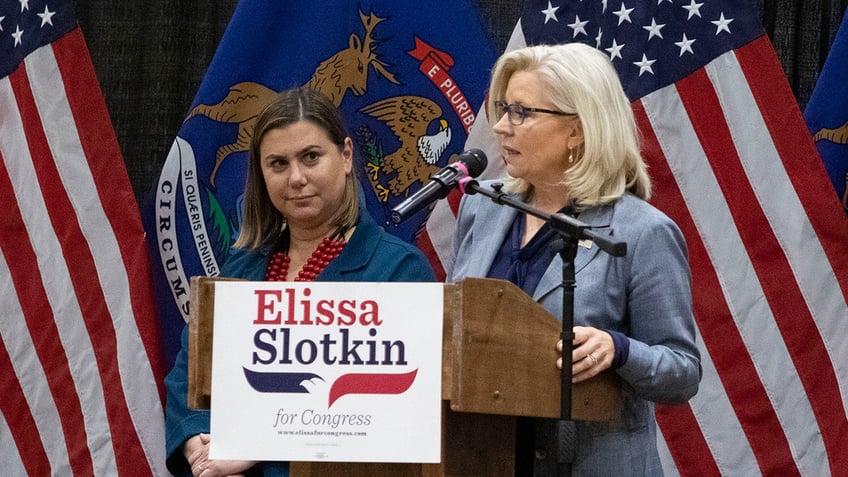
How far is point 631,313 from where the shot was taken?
223 cm

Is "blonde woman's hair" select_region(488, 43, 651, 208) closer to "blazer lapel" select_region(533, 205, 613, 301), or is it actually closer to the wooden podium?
"blazer lapel" select_region(533, 205, 613, 301)

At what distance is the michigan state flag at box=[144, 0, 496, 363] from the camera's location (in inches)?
131

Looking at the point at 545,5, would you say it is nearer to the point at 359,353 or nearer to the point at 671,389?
the point at 671,389

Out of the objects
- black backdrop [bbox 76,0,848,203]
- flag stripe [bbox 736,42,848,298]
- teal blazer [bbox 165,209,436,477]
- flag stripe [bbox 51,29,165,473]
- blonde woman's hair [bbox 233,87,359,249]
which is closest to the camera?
teal blazer [bbox 165,209,436,477]

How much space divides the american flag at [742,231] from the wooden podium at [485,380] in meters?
1.27

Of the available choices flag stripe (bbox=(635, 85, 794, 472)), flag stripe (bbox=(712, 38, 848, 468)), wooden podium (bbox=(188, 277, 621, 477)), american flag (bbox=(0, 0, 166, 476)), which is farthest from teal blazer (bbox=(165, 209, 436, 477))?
flag stripe (bbox=(712, 38, 848, 468))

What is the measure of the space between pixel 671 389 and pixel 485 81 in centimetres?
142

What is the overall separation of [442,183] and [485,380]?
1.28 ft

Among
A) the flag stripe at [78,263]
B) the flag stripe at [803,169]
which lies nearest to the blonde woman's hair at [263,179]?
the flag stripe at [78,263]

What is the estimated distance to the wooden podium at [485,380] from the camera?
1.84 metres

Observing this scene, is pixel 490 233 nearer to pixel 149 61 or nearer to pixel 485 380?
pixel 485 380

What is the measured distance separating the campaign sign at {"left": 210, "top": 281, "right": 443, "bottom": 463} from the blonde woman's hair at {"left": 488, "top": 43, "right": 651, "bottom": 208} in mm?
549

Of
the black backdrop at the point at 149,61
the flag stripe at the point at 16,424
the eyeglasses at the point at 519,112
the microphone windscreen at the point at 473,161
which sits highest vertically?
the black backdrop at the point at 149,61

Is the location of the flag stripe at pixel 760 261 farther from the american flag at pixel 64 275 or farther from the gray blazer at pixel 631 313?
the american flag at pixel 64 275
